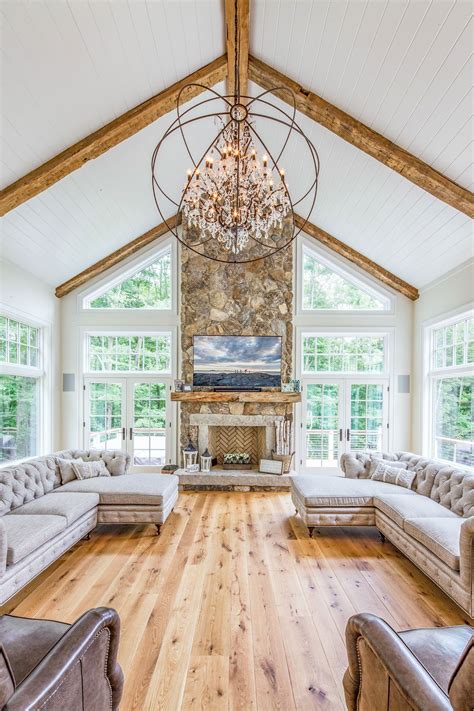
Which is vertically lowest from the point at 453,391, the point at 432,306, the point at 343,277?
the point at 453,391

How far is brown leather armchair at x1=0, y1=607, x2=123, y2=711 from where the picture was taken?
1.24 metres

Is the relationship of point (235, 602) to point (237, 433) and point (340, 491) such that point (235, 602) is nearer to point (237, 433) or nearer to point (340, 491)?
point (340, 491)

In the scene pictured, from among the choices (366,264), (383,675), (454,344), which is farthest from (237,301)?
(383,675)

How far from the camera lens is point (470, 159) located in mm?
3883

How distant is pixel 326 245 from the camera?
7.19 m

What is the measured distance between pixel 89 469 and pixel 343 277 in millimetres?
5277

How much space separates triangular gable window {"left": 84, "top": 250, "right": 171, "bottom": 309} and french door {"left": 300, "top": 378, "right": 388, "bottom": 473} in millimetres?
3116

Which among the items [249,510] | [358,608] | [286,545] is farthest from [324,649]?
[249,510]

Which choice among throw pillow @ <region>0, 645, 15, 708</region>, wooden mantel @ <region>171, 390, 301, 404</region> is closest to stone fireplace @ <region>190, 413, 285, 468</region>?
wooden mantel @ <region>171, 390, 301, 404</region>

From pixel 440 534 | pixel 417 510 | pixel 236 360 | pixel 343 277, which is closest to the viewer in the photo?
pixel 440 534

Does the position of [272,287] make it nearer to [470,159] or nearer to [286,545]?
[470,159]

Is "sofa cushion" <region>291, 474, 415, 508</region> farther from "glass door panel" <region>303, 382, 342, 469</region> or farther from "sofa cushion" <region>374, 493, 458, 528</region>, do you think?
"glass door panel" <region>303, 382, 342, 469</region>

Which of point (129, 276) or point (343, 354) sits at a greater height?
point (129, 276)

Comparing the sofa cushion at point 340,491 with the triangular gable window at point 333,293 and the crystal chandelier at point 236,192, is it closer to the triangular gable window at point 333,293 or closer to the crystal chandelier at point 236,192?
the crystal chandelier at point 236,192
